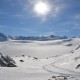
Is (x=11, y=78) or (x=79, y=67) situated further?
(x=79, y=67)

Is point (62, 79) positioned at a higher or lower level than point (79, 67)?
lower

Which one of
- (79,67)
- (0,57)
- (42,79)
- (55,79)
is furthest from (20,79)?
(0,57)

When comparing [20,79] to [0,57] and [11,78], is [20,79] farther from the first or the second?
[0,57]

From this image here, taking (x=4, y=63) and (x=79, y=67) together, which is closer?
(x=79, y=67)

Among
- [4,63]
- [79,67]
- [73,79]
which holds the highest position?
[4,63]

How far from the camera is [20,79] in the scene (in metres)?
35.5

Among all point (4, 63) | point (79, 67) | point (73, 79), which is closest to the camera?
point (73, 79)

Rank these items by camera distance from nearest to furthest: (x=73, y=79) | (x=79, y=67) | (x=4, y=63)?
(x=73, y=79), (x=79, y=67), (x=4, y=63)

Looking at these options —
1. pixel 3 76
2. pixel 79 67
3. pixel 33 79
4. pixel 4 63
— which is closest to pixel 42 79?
pixel 33 79

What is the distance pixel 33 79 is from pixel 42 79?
160cm

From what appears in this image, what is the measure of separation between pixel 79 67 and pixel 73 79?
2131 cm

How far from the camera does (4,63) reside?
62.6 meters

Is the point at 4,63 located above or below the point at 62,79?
above

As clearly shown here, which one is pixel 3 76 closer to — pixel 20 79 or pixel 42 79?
pixel 20 79
